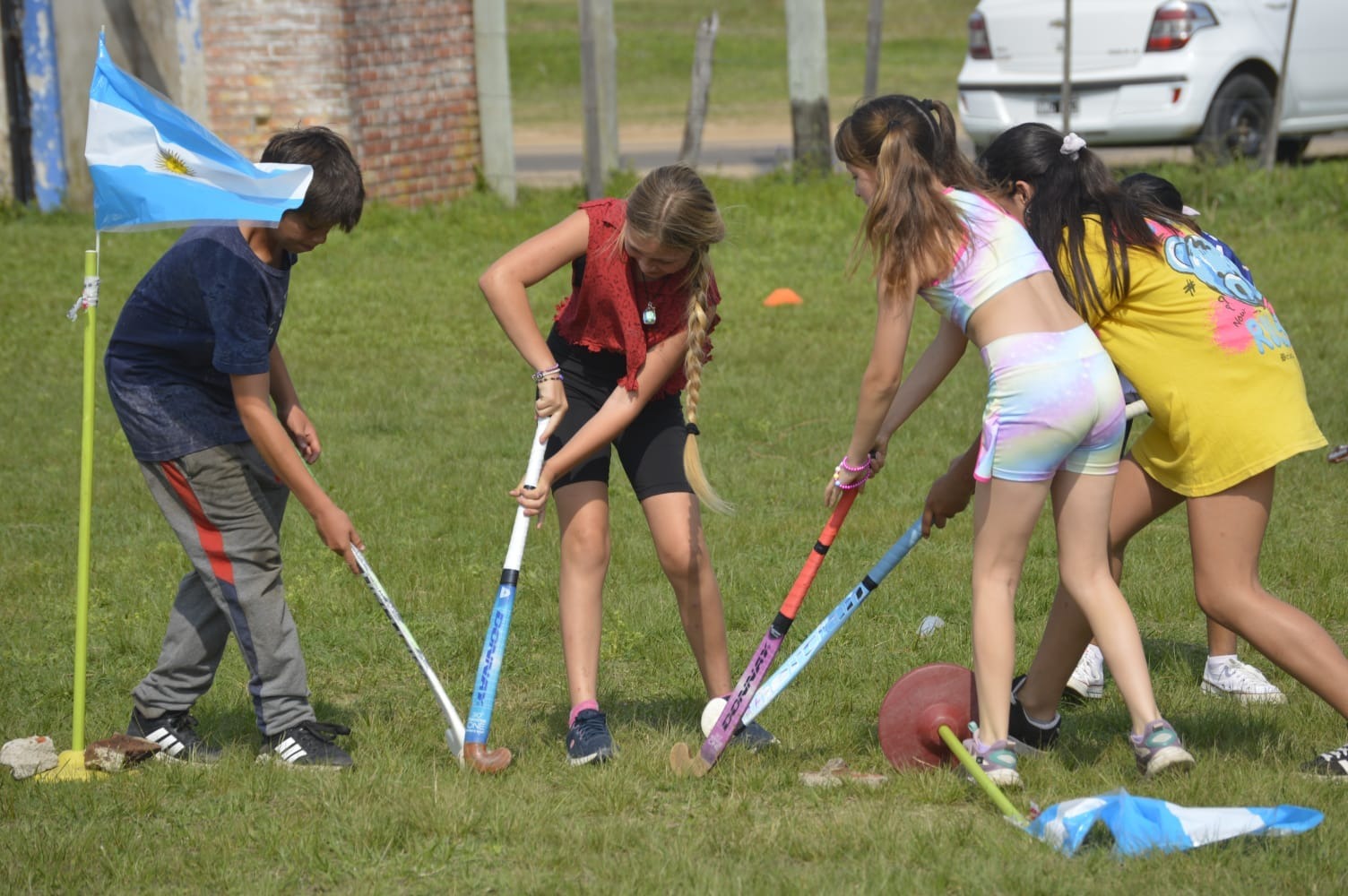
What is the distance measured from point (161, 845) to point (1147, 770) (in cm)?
242

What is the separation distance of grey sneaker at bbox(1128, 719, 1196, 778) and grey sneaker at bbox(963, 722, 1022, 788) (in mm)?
307

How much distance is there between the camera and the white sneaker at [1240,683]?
188 inches

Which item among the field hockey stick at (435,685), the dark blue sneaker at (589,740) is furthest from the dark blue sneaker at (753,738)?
the field hockey stick at (435,685)

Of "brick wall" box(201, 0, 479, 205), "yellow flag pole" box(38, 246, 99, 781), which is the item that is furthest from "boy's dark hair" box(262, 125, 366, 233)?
"brick wall" box(201, 0, 479, 205)

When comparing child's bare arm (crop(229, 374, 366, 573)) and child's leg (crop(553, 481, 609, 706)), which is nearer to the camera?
child's bare arm (crop(229, 374, 366, 573))

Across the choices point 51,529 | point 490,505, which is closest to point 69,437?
point 51,529

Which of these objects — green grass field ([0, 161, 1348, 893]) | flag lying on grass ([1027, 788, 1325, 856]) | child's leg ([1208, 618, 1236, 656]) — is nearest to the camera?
flag lying on grass ([1027, 788, 1325, 856])

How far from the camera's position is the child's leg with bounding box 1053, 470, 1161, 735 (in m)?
3.94

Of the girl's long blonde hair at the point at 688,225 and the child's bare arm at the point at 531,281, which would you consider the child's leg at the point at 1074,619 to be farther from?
the child's bare arm at the point at 531,281

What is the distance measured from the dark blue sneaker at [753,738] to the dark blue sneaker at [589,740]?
35 cm

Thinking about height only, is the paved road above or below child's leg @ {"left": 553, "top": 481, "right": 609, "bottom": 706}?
below

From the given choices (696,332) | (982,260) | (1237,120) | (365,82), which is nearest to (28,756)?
(696,332)

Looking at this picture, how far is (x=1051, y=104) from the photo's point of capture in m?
12.4

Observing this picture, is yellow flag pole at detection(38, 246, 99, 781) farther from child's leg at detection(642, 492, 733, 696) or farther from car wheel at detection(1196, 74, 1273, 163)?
car wheel at detection(1196, 74, 1273, 163)
